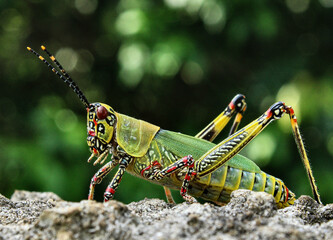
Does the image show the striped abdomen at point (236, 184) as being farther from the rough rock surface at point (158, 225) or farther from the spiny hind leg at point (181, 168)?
the rough rock surface at point (158, 225)

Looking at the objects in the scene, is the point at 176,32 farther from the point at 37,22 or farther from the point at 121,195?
the point at 37,22

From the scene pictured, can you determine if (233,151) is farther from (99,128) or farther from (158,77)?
(158,77)

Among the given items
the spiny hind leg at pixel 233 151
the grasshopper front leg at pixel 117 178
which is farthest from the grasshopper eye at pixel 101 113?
the spiny hind leg at pixel 233 151

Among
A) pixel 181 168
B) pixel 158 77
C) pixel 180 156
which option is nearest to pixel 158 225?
pixel 181 168

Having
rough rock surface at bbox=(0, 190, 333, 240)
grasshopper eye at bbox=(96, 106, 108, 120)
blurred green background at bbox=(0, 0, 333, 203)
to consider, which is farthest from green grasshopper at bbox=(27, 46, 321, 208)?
blurred green background at bbox=(0, 0, 333, 203)

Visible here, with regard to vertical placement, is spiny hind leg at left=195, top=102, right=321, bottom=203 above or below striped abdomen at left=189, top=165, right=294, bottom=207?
above

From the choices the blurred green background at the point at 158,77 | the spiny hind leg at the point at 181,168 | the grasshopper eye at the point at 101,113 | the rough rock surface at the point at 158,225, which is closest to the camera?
the rough rock surface at the point at 158,225

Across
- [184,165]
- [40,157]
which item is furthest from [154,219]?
[40,157]

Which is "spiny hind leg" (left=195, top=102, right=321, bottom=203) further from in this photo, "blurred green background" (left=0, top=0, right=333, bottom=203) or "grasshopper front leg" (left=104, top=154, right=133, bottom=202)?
"blurred green background" (left=0, top=0, right=333, bottom=203)
